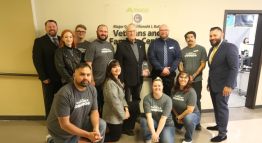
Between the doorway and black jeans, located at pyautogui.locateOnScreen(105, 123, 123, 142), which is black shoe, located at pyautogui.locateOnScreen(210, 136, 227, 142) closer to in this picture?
black jeans, located at pyautogui.locateOnScreen(105, 123, 123, 142)

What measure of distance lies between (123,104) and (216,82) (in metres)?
1.26

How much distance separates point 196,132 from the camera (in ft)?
11.5

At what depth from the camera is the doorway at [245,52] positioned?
13.9ft

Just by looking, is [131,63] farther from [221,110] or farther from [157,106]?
[221,110]

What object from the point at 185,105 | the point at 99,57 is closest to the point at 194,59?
the point at 185,105

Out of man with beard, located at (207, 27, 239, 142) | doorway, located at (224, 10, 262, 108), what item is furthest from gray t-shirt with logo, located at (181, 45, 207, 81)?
doorway, located at (224, 10, 262, 108)

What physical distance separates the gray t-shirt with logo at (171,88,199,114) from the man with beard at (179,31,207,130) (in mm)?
386

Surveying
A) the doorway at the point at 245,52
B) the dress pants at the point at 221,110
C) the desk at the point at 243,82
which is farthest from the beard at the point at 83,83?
the desk at the point at 243,82

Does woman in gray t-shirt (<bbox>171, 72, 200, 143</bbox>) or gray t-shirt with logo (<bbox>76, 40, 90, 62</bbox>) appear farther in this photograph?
gray t-shirt with logo (<bbox>76, 40, 90, 62</bbox>)

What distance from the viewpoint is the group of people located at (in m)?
2.91

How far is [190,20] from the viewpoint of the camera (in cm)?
388

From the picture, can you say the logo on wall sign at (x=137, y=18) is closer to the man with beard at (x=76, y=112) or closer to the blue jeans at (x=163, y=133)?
the blue jeans at (x=163, y=133)

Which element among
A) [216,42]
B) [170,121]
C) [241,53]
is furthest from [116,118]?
[241,53]

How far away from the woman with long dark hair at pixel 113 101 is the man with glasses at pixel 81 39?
607 mm
